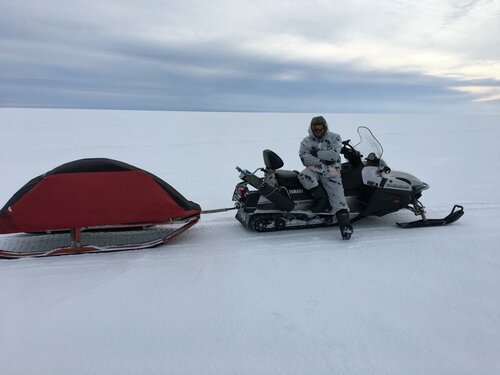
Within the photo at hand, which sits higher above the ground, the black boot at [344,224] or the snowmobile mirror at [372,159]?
the snowmobile mirror at [372,159]

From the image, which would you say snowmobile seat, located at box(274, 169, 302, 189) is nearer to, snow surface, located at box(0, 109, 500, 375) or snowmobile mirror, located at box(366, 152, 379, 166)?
snow surface, located at box(0, 109, 500, 375)

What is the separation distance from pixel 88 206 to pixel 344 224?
8.80 ft

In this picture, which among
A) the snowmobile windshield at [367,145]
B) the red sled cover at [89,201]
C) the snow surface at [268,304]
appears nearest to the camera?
the snow surface at [268,304]

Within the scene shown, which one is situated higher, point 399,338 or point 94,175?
point 94,175

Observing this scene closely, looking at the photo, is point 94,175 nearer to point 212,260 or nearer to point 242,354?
point 212,260

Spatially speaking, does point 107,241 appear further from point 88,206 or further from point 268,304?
point 268,304

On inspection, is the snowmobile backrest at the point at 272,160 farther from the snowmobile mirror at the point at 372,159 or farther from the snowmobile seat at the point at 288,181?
the snowmobile mirror at the point at 372,159

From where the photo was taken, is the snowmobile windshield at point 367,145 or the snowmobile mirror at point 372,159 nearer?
the snowmobile mirror at point 372,159

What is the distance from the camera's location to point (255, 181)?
5113 millimetres

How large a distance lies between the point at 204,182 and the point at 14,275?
4.65 meters

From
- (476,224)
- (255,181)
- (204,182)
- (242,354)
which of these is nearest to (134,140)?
(204,182)

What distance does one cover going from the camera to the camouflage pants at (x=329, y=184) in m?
5.08

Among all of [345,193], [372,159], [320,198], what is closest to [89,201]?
[320,198]

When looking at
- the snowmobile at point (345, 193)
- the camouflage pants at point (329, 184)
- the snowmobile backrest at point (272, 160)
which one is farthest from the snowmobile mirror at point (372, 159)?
the snowmobile backrest at point (272, 160)
